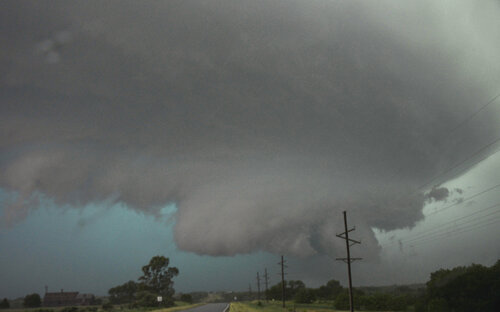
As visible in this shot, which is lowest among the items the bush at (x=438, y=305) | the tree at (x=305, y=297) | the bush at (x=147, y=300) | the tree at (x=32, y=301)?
the tree at (x=305, y=297)

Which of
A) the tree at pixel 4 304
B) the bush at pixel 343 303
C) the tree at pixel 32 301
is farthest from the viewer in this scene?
the tree at pixel 32 301

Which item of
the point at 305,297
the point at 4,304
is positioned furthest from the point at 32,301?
the point at 305,297

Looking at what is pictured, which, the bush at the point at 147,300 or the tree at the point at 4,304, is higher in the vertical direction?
the tree at the point at 4,304

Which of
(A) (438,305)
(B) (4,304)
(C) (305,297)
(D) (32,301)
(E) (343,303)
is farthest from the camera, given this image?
(C) (305,297)

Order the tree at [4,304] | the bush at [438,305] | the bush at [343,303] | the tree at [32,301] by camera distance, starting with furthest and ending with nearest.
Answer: the tree at [32,301] → the tree at [4,304] → the bush at [343,303] → the bush at [438,305]

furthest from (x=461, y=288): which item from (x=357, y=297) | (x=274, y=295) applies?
(x=274, y=295)

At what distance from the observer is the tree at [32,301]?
135212mm

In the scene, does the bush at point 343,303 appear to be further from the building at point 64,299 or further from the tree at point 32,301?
the building at point 64,299

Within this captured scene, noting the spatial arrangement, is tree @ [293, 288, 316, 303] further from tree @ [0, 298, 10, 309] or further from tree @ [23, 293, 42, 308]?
tree @ [0, 298, 10, 309]

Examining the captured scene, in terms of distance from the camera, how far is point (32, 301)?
137 meters

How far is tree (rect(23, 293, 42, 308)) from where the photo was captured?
135212mm

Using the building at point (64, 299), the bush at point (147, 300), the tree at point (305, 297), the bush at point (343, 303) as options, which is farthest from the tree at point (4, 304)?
the tree at point (305, 297)

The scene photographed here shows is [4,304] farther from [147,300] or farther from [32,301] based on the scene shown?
[147,300]

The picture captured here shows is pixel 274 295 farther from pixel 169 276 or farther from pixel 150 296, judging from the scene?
pixel 150 296
